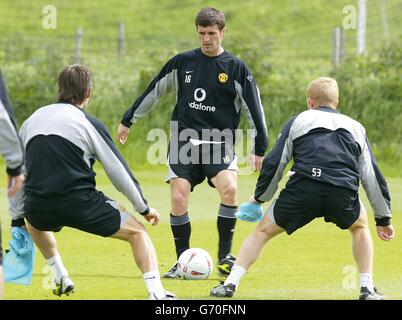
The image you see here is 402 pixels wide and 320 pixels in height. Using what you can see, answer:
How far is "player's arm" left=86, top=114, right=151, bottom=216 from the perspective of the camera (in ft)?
24.3

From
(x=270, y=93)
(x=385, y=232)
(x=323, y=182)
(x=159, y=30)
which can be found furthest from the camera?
(x=159, y=30)

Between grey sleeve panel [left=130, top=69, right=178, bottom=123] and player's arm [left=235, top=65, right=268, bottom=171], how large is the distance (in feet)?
2.02

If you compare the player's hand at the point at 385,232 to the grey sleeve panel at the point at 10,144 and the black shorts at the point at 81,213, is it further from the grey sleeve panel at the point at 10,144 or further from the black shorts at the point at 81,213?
the grey sleeve panel at the point at 10,144

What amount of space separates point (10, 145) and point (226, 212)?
11.7ft

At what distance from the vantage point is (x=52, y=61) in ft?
67.7

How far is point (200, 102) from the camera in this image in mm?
9812

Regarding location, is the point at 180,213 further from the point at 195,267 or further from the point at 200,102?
the point at 200,102

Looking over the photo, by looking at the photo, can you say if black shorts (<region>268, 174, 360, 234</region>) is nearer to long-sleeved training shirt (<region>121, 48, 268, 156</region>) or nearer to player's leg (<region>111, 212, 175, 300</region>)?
player's leg (<region>111, 212, 175, 300</region>)

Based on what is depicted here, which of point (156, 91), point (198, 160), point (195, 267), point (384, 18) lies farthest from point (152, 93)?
point (384, 18)

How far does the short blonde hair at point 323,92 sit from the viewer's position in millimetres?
8062
